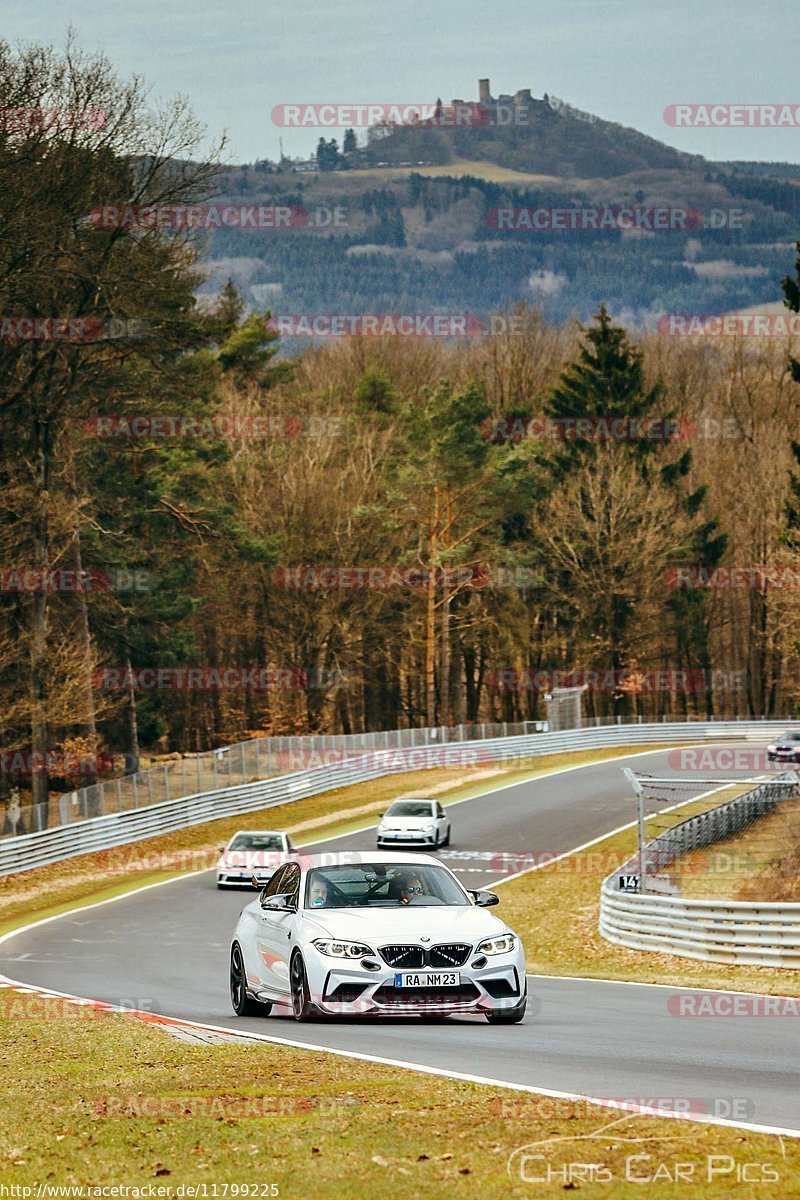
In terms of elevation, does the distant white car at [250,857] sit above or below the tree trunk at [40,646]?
below

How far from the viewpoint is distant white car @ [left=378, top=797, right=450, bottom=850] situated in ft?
140

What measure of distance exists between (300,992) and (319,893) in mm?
860

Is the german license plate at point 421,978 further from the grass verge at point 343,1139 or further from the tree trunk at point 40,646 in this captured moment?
the tree trunk at point 40,646

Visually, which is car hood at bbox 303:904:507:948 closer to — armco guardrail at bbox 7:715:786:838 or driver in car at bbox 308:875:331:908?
driver in car at bbox 308:875:331:908

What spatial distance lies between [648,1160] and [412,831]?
35169mm

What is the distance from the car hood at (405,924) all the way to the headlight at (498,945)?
54mm

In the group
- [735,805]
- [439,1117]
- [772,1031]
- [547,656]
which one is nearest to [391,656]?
[547,656]

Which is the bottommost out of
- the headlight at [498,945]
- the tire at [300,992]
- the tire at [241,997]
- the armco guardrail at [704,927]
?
the armco guardrail at [704,927]

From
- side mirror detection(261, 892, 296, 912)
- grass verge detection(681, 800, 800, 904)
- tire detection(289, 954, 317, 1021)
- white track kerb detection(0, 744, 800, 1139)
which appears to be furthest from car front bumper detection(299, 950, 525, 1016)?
grass verge detection(681, 800, 800, 904)

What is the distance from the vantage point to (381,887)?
14227 mm

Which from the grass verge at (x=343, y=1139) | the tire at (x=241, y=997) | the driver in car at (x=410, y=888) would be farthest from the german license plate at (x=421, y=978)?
the tire at (x=241, y=997)

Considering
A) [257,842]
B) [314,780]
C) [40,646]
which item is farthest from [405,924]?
[314,780]

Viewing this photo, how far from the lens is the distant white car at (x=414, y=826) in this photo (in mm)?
42625

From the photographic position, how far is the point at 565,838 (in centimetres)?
4362
